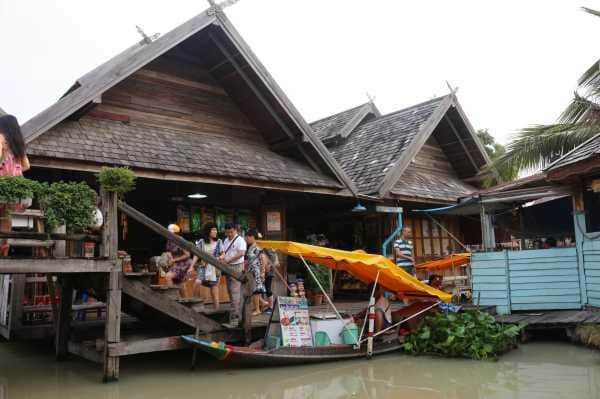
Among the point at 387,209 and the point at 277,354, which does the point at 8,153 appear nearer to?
the point at 277,354

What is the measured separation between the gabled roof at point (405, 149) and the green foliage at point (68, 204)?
7.32m

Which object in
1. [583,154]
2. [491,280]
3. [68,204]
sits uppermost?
[583,154]

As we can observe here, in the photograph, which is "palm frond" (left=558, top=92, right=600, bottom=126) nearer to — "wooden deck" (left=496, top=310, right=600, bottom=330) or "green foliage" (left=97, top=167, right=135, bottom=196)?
"wooden deck" (left=496, top=310, right=600, bottom=330)

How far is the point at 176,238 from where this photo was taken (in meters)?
7.05

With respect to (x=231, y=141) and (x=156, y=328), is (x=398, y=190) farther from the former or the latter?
(x=156, y=328)

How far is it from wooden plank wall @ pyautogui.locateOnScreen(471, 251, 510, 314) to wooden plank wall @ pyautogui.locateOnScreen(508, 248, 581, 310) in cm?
12

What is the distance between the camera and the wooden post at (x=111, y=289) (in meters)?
6.49

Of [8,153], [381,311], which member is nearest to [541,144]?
[381,311]

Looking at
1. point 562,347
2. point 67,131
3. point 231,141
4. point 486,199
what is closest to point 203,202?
point 231,141

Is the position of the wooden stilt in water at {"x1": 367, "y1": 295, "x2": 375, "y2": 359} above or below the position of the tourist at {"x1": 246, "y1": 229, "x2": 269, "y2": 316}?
below

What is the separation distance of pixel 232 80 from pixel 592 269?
25.4 ft

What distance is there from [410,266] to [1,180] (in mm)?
7093

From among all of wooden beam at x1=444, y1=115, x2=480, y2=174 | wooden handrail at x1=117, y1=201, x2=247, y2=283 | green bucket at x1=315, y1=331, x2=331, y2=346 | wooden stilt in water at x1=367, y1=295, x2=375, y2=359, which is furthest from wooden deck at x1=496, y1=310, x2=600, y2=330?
wooden beam at x1=444, y1=115, x2=480, y2=174

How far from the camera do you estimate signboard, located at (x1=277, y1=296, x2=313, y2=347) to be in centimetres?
747
